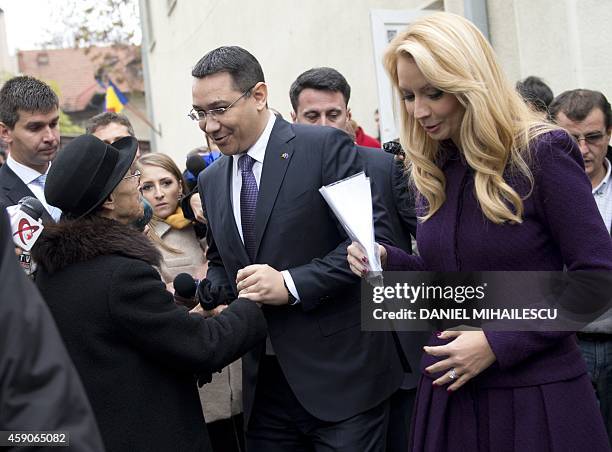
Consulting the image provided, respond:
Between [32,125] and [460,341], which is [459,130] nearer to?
[460,341]

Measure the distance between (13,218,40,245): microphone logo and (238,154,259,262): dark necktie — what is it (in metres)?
0.87

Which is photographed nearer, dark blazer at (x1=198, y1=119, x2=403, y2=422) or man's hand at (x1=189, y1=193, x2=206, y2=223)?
dark blazer at (x1=198, y1=119, x2=403, y2=422)

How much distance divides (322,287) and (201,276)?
1.46 m

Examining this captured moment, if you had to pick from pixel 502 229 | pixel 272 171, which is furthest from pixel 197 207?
pixel 502 229

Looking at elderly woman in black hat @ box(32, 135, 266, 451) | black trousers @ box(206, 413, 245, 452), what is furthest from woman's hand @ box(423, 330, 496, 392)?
black trousers @ box(206, 413, 245, 452)

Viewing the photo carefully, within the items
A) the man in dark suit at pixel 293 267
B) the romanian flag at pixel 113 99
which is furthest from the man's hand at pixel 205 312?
the romanian flag at pixel 113 99

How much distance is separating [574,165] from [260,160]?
145 cm

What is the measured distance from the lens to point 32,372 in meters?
1.74

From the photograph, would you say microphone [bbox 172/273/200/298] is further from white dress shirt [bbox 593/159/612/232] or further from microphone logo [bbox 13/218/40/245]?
white dress shirt [bbox 593/159/612/232]

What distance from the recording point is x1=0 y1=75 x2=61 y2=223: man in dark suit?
4.56 metres

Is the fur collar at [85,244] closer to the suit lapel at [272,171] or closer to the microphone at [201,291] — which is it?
the microphone at [201,291]

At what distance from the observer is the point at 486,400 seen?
8.82 ft

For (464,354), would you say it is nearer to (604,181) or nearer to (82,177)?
(82,177)

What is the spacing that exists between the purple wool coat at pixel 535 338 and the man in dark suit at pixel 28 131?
2586 mm
